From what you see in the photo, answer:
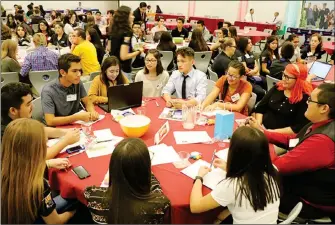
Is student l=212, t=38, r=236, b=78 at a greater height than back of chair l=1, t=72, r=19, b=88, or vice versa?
student l=212, t=38, r=236, b=78

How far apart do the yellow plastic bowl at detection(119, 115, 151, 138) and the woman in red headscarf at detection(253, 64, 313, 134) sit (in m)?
1.29

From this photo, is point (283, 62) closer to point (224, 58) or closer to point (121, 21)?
Answer: point (224, 58)

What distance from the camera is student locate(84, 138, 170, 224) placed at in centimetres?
147

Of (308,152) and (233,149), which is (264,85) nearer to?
(308,152)

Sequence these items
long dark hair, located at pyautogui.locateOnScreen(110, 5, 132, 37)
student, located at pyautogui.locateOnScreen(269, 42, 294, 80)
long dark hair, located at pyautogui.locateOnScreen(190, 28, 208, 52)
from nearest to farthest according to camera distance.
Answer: long dark hair, located at pyautogui.locateOnScreen(110, 5, 132, 37) → student, located at pyautogui.locateOnScreen(269, 42, 294, 80) → long dark hair, located at pyautogui.locateOnScreen(190, 28, 208, 52)

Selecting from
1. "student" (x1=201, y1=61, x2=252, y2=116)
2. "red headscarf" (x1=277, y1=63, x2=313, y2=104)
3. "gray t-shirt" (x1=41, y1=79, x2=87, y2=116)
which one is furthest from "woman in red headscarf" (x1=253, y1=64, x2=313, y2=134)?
"gray t-shirt" (x1=41, y1=79, x2=87, y2=116)

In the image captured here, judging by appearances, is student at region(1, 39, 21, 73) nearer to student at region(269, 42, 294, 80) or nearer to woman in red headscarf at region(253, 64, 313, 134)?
woman in red headscarf at region(253, 64, 313, 134)

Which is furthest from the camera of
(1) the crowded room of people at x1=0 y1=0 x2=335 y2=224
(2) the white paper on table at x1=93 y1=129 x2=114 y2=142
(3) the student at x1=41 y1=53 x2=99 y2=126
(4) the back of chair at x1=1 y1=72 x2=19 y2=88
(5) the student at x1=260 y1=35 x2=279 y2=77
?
(5) the student at x1=260 y1=35 x2=279 y2=77

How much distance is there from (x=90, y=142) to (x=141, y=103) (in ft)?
3.06

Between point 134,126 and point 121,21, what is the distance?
2475mm

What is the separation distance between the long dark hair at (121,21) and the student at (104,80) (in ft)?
4.36

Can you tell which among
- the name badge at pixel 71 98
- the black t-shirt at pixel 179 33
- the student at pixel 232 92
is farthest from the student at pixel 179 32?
the name badge at pixel 71 98

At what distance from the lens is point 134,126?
238 cm

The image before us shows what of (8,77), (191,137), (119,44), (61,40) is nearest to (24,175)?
(191,137)
